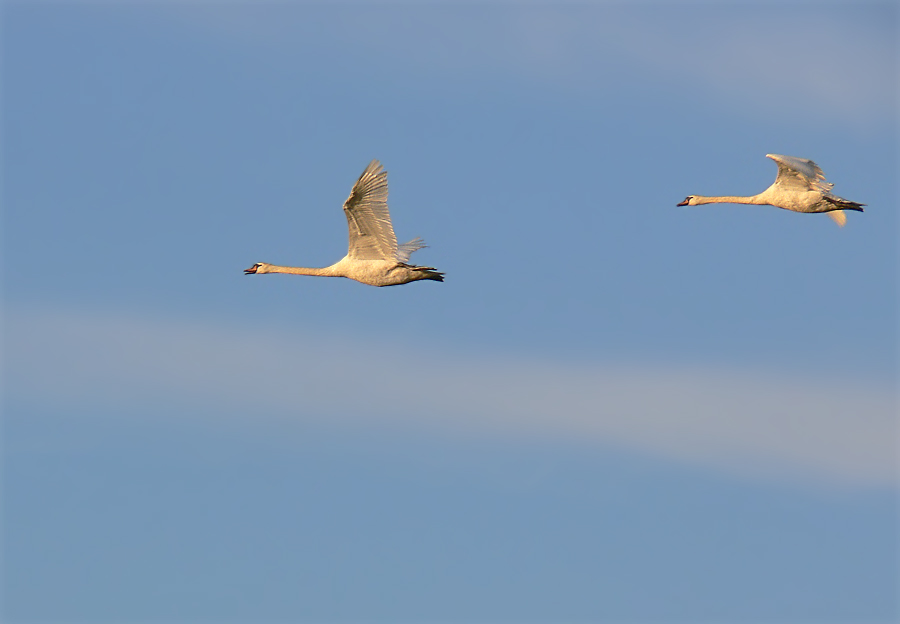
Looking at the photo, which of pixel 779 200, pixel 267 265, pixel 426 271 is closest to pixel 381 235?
pixel 426 271

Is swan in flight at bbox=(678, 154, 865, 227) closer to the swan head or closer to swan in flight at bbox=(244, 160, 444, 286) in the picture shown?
swan in flight at bbox=(244, 160, 444, 286)

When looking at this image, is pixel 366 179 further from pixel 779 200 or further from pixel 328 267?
pixel 779 200

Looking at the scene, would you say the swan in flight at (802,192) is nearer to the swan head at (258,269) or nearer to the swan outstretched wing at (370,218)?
the swan outstretched wing at (370,218)

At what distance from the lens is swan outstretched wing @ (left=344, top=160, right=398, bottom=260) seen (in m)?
40.6

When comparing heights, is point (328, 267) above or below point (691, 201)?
below

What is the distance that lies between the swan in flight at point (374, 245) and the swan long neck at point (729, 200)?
40.1 ft

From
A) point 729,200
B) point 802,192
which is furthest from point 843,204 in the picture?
point 729,200

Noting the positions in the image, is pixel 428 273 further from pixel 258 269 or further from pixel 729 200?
pixel 729 200

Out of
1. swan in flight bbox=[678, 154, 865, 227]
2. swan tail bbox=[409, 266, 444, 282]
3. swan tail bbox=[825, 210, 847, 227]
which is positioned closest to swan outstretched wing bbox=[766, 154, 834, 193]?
swan in flight bbox=[678, 154, 865, 227]

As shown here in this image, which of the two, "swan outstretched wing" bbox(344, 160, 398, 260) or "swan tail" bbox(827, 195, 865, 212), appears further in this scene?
"swan tail" bbox(827, 195, 865, 212)

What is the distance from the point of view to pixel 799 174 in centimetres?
4581

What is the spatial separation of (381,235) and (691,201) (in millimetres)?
14080

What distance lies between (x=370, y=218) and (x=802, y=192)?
14.7m

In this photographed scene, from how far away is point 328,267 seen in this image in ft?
143
